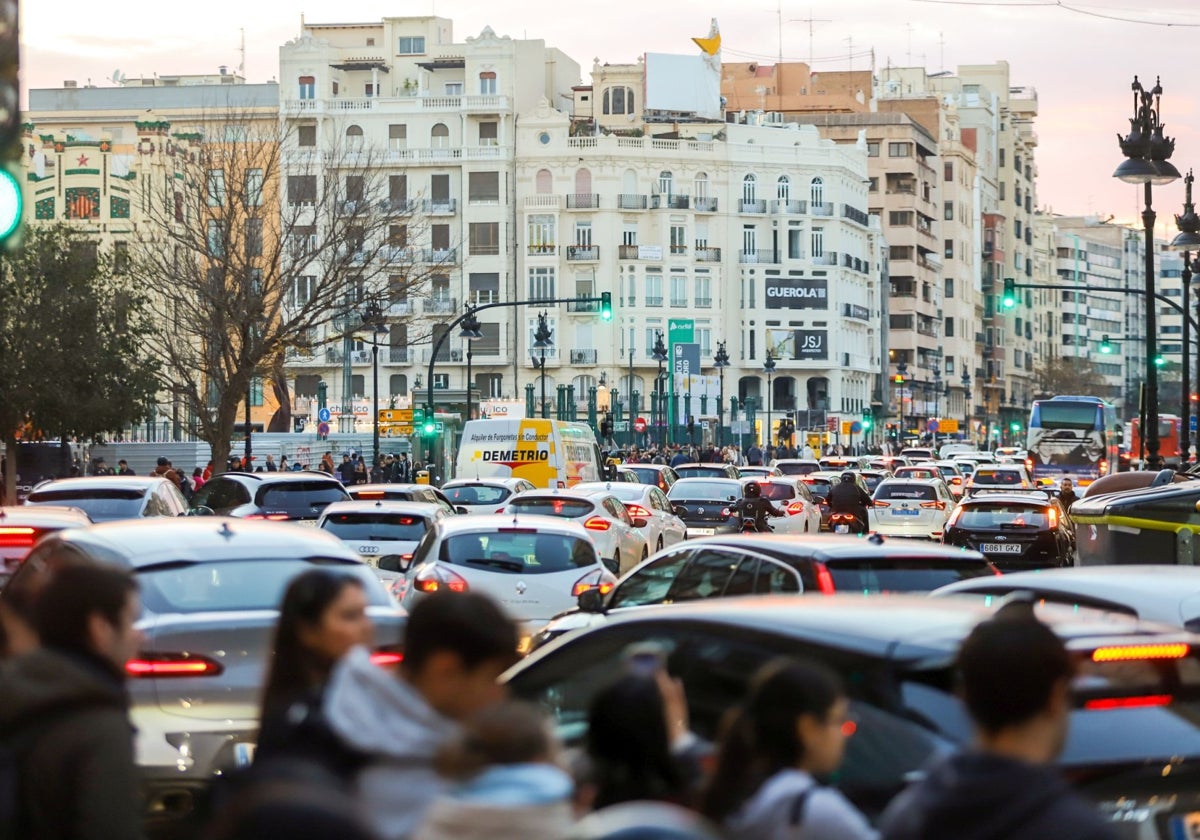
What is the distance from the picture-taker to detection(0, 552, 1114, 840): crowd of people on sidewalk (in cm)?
388

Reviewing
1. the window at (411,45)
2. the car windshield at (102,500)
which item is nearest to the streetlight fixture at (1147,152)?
the car windshield at (102,500)

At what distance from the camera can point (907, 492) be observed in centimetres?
4016

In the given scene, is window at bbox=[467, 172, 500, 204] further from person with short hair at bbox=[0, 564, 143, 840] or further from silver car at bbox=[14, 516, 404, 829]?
person with short hair at bbox=[0, 564, 143, 840]

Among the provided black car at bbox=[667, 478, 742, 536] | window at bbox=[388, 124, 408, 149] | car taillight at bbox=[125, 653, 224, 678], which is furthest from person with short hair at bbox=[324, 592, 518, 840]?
window at bbox=[388, 124, 408, 149]

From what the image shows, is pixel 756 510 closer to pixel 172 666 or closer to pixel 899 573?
pixel 899 573

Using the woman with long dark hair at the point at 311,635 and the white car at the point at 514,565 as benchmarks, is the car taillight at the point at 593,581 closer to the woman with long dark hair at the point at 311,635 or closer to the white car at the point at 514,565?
the white car at the point at 514,565

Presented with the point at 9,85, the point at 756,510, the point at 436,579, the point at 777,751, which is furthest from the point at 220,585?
the point at 756,510

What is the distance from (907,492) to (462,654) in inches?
1420

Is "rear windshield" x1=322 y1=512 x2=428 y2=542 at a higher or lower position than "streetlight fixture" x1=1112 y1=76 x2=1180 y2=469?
lower

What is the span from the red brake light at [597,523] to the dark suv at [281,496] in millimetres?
3809

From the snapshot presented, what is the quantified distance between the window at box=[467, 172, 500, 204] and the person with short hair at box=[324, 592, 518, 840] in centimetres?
10376

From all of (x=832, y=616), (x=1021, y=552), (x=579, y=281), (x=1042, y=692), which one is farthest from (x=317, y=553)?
(x=579, y=281)

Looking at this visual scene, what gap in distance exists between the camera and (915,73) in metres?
161

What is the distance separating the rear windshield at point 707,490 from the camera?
3850 cm
